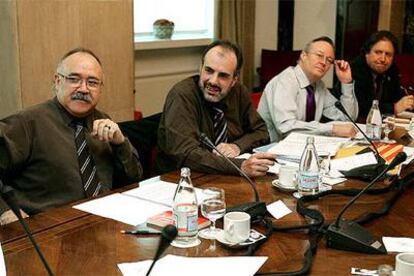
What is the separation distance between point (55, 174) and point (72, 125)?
0.69 ft

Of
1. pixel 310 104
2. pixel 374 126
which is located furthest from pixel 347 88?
pixel 374 126

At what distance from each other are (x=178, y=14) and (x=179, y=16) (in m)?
0.02

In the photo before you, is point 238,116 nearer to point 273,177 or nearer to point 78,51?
point 273,177

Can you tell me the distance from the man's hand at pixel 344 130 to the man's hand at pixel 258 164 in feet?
2.76

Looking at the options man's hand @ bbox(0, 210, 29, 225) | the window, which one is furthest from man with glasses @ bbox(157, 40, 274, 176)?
the window

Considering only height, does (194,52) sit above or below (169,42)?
below

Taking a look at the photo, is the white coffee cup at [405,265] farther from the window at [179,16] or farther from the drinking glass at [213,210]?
the window at [179,16]

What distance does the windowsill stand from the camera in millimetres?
4410

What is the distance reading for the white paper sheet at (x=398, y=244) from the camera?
1578 mm

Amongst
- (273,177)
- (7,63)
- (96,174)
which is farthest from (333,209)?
(7,63)

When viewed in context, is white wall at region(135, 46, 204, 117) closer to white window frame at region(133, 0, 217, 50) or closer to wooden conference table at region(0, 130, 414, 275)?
white window frame at region(133, 0, 217, 50)

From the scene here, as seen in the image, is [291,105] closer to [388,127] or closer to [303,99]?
[303,99]

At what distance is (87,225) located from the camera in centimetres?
170

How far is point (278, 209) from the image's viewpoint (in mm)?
1884
